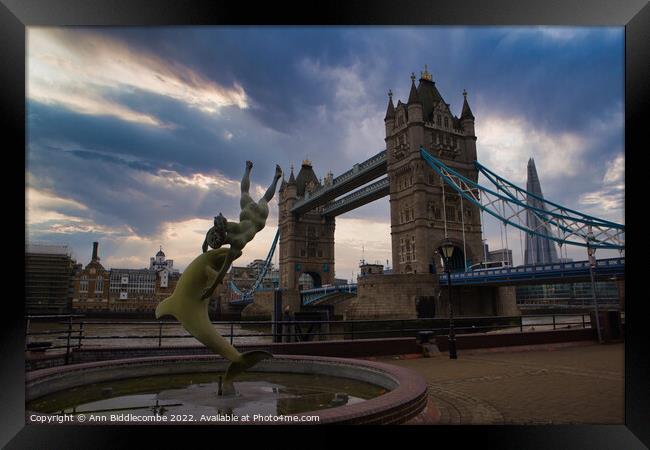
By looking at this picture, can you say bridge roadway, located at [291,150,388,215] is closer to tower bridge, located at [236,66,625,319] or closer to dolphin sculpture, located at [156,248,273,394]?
tower bridge, located at [236,66,625,319]

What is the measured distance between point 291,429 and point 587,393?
4268 mm

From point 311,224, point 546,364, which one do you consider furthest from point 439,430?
point 311,224

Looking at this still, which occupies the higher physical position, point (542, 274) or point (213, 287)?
point (213, 287)

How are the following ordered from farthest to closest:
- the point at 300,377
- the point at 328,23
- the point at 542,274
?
the point at 542,274 < the point at 300,377 < the point at 328,23

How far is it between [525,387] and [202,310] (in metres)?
4.70

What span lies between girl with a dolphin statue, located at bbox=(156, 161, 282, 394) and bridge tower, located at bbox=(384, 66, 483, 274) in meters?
35.7

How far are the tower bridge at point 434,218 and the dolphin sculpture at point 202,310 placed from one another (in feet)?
80.5

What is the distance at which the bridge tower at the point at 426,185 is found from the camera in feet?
135

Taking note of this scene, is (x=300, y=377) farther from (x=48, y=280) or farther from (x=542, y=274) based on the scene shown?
(x=48, y=280)

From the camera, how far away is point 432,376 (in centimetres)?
728

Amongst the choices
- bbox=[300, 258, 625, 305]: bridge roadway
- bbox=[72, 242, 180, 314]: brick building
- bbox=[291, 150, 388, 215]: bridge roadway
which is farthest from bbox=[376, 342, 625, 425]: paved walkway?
bbox=[72, 242, 180, 314]: brick building

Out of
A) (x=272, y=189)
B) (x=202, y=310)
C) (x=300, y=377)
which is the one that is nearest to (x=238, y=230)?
(x=272, y=189)

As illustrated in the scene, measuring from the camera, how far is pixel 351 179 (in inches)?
2219

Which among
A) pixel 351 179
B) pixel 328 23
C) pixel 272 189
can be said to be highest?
pixel 351 179
